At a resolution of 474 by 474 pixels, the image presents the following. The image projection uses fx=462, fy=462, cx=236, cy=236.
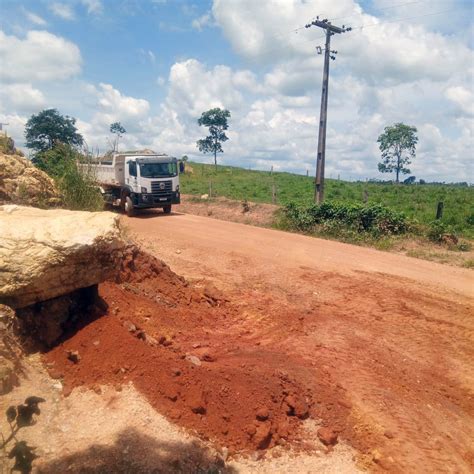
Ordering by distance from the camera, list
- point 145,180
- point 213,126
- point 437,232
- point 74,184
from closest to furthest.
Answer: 1. point 74,184
2. point 437,232
3. point 145,180
4. point 213,126

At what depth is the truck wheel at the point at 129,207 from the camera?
62.2 feet

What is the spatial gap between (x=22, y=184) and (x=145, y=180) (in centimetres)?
1086

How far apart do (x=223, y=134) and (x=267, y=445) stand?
5133cm

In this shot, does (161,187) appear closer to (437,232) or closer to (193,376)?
(437,232)

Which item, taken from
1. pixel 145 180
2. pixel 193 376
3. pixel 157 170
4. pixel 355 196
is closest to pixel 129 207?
pixel 145 180

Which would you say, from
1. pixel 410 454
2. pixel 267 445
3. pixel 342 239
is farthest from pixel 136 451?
pixel 342 239

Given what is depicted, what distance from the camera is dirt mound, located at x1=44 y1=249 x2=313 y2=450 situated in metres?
4.62

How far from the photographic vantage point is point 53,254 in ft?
15.9

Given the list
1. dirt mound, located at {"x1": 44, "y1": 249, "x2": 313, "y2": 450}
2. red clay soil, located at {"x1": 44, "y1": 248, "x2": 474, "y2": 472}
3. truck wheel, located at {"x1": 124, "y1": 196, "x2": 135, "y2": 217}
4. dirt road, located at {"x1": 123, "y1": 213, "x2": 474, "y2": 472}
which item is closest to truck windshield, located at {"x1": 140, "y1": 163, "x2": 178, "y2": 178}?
truck wheel, located at {"x1": 124, "y1": 196, "x2": 135, "y2": 217}

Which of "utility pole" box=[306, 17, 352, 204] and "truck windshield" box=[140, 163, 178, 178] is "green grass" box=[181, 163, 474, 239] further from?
"truck windshield" box=[140, 163, 178, 178]

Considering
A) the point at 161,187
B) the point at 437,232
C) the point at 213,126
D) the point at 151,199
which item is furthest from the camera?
the point at 213,126

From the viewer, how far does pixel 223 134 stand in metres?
53.9

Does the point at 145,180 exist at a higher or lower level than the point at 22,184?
lower

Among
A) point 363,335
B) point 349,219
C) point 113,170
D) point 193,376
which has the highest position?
point 113,170
